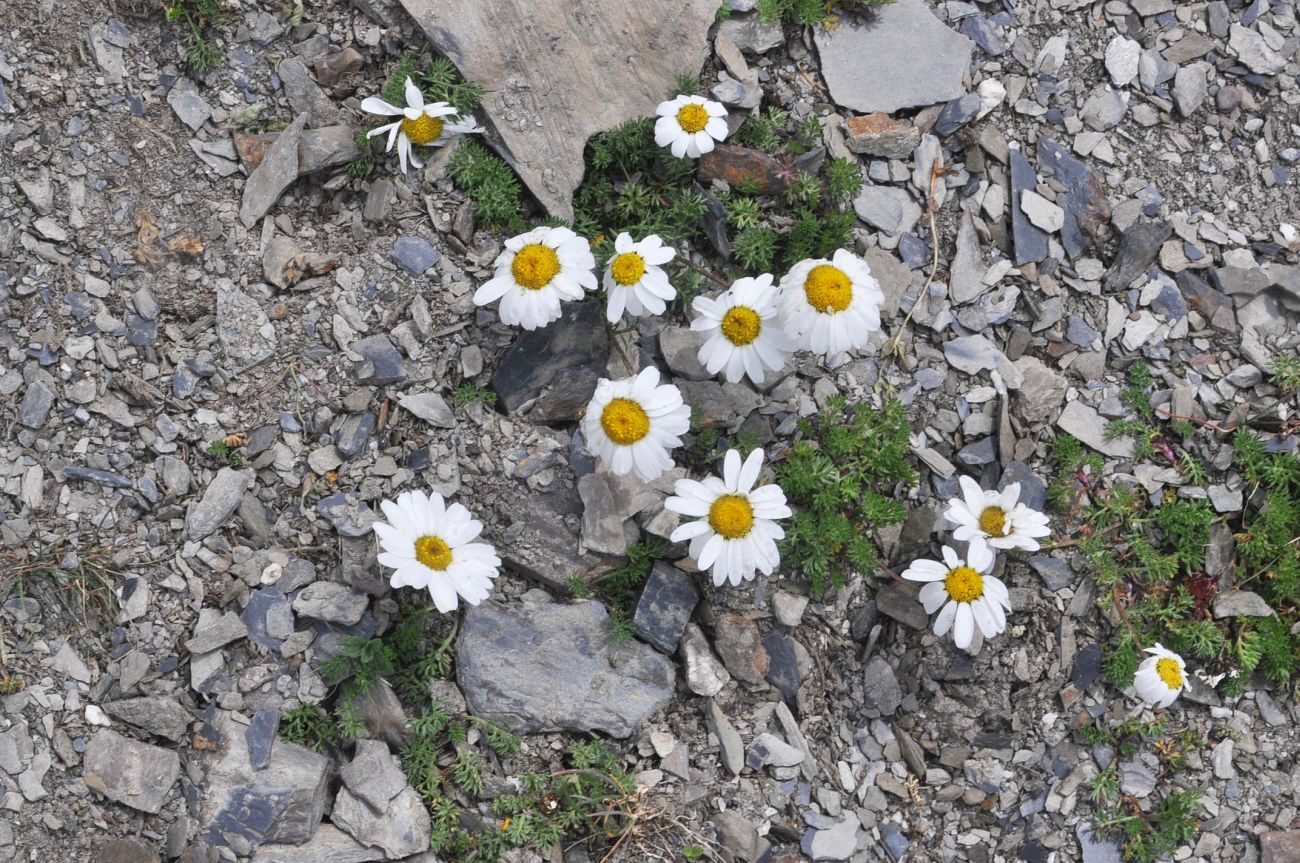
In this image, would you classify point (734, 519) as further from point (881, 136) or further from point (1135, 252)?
point (1135, 252)

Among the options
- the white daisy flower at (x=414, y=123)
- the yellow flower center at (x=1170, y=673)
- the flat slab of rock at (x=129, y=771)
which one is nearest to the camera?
the flat slab of rock at (x=129, y=771)

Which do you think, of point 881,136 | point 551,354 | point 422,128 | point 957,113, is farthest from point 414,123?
point 957,113

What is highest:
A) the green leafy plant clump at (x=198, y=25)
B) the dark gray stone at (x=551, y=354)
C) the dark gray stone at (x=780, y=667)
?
the green leafy plant clump at (x=198, y=25)

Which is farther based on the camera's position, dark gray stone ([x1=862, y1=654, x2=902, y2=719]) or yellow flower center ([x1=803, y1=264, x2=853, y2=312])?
dark gray stone ([x1=862, y1=654, x2=902, y2=719])

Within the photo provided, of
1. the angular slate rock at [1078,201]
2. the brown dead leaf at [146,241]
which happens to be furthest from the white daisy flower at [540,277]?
the angular slate rock at [1078,201]

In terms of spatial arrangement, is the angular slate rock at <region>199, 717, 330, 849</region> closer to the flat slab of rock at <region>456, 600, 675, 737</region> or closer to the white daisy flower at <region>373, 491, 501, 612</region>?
the flat slab of rock at <region>456, 600, 675, 737</region>

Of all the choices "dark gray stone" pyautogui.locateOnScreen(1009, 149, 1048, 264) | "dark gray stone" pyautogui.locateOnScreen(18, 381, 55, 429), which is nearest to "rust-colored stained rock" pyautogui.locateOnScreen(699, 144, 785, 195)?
"dark gray stone" pyautogui.locateOnScreen(1009, 149, 1048, 264)

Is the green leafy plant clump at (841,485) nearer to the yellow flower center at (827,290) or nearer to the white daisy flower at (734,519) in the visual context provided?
the white daisy flower at (734,519)
